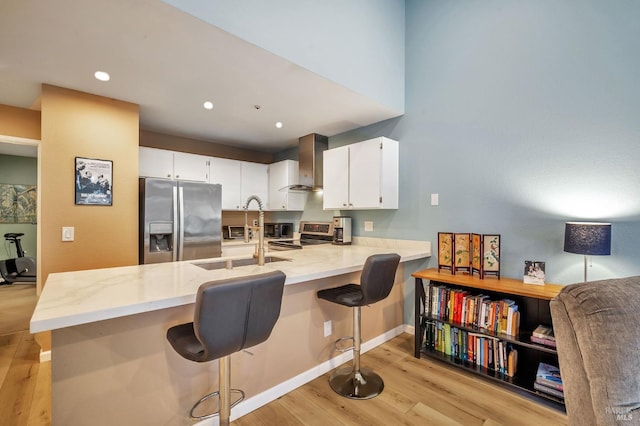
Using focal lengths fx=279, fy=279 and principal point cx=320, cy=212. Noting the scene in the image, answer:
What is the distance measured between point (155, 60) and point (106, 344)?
6.06 ft

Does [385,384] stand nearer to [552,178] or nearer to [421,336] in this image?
[421,336]

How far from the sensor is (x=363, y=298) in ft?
6.16

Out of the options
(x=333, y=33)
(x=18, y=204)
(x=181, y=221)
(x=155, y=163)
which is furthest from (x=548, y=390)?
(x=18, y=204)

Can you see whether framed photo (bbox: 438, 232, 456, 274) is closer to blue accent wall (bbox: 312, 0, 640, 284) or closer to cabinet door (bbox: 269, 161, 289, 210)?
blue accent wall (bbox: 312, 0, 640, 284)

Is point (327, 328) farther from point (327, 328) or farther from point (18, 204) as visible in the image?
point (18, 204)

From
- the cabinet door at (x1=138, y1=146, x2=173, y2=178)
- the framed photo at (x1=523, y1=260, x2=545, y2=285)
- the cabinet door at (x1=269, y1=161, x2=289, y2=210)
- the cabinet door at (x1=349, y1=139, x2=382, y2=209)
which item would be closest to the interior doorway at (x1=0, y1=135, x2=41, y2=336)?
the cabinet door at (x1=138, y1=146, x2=173, y2=178)

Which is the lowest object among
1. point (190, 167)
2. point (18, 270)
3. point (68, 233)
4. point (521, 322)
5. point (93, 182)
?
point (18, 270)

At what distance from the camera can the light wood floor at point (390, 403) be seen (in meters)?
1.72

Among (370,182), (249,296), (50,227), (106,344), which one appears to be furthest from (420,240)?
(50,227)

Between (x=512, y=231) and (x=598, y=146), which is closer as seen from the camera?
(x=598, y=146)

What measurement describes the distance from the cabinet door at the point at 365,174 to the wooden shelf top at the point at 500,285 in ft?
3.08

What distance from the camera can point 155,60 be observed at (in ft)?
6.55

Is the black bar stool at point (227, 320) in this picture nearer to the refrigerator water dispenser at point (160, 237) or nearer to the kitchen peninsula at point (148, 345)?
the kitchen peninsula at point (148, 345)

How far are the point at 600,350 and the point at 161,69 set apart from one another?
9.36 ft
